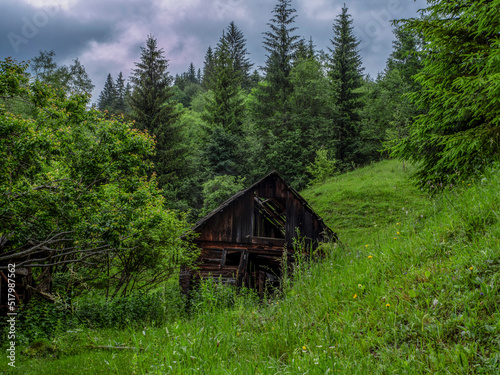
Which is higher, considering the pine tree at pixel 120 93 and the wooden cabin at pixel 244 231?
the pine tree at pixel 120 93

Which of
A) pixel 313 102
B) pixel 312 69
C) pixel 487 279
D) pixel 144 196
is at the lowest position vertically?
pixel 487 279

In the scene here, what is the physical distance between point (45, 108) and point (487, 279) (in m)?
11.0

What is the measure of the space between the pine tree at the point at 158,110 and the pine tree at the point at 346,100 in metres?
17.0

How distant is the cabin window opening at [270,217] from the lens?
1705 centimetres

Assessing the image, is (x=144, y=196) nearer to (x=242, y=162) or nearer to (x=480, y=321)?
(x=480, y=321)

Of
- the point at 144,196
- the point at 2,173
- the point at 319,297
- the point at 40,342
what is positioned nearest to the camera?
the point at 319,297

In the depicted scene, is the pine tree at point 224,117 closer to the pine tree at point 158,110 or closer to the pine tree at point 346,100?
the pine tree at point 158,110

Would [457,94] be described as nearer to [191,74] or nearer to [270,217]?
[270,217]

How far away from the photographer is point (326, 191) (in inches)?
1070

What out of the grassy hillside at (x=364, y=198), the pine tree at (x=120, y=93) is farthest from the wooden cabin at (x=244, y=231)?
the pine tree at (x=120, y=93)

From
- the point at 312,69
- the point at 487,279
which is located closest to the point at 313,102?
the point at 312,69

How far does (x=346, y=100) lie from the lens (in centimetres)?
3559

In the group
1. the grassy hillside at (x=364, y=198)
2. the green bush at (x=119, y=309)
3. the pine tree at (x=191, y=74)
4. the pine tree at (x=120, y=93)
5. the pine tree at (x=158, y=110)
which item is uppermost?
the pine tree at (x=191, y=74)

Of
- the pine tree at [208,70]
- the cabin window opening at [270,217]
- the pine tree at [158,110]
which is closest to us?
the cabin window opening at [270,217]
